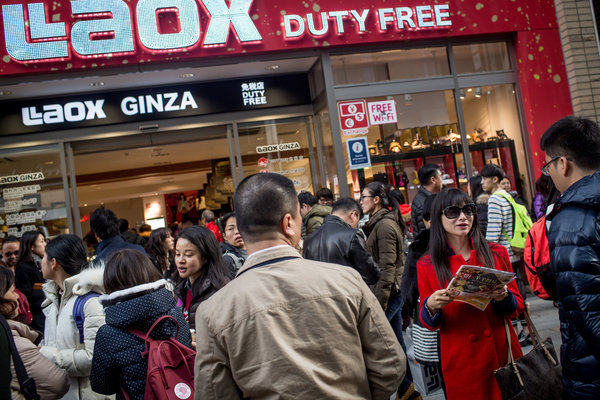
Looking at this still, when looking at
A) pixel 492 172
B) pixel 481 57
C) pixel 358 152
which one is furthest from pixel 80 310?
pixel 481 57

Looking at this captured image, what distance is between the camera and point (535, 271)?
9.47ft

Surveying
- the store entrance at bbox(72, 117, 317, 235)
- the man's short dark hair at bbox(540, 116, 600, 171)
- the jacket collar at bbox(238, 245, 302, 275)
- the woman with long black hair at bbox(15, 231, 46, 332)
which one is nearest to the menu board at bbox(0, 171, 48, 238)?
the store entrance at bbox(72, 117, 317, 235)

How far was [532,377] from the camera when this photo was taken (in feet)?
8.96

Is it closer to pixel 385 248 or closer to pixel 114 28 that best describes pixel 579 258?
pixel 385 248

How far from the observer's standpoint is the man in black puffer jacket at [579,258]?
2174 mm

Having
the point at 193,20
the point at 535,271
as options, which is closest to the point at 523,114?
the point at 193,20

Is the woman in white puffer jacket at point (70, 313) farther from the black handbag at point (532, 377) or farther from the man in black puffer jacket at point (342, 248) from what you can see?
the black handbag at point (532, 377)

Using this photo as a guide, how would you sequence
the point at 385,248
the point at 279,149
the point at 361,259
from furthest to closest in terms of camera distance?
1. the point at 279,149
2. the point at 385,248
3. the point at 361,259

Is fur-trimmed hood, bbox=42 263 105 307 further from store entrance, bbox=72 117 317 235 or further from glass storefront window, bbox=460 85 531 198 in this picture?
glass storefront window, bbox=460 85 531 198

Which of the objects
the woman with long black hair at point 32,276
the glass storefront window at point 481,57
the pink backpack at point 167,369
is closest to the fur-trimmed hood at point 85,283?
the pink backpack at point 167,369

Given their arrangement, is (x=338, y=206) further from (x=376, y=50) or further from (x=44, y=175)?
(x=44, y=175)

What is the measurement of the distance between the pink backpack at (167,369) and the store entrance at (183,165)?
7.03 meters

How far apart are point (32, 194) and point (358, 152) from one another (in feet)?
19.0

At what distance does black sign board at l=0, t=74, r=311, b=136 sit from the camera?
9062 millimetres
